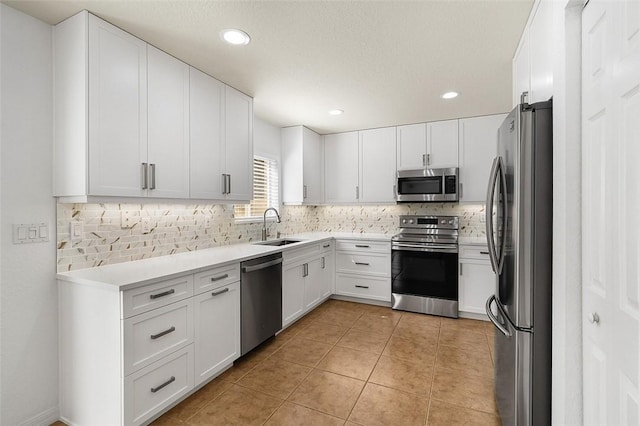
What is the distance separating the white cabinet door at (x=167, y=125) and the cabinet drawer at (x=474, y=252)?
3031 mm

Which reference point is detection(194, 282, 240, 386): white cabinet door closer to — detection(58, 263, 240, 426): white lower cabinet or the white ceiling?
detection(58, 263, 240, 426): white lower cabinet

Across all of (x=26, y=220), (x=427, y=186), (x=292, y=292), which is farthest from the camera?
(x=427, y=186)

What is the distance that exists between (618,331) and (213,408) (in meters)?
2.13

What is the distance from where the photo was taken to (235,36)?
6.57ft

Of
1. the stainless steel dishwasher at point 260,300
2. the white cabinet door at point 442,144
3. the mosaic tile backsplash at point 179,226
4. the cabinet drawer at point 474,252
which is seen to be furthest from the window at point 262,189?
the cabinet drawer at point 474,252

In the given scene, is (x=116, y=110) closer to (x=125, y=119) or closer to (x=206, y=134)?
(x=125, y=119)

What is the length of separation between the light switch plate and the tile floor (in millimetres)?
1334

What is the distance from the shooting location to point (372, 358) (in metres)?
2.64

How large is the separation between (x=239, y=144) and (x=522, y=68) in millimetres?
2332

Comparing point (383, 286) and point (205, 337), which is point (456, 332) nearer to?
point (383, 286)

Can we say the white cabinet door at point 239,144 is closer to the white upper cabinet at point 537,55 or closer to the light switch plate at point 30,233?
the light switch plate at point 30,233

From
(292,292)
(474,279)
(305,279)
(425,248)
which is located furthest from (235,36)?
(474,279)

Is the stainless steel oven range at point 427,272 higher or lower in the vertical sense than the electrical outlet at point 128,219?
lower

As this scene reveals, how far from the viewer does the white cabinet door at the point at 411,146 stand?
4.01m
